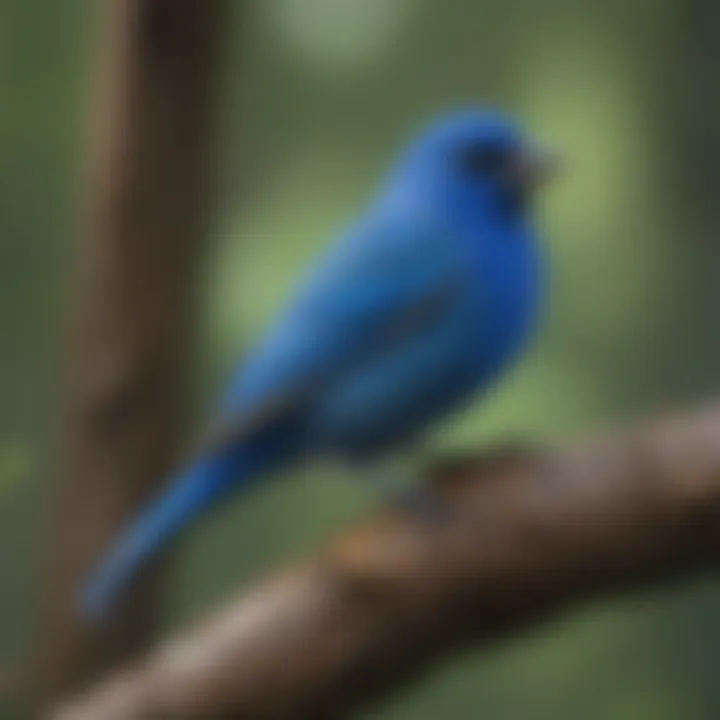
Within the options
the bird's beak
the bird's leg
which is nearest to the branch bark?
the bird's leg

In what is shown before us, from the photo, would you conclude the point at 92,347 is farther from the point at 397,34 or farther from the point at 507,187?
the point at 397,34

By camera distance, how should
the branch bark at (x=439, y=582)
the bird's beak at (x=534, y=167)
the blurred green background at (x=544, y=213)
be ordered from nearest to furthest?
the branch bark at (x=439, y=582) → the bird's beak at (x=534, y=167) → the blurred green background at (x=544, y=213)

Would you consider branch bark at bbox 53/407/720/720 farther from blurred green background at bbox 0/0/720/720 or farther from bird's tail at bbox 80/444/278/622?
blurred green background at bbox 0/0/720/720

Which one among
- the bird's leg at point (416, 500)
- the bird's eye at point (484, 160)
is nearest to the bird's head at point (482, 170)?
the bird's eye at point (484, 160)

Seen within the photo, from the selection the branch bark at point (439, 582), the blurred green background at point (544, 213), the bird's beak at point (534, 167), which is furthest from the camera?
the blurred green background at point (544, 213)

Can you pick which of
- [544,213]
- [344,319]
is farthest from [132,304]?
[544,213]

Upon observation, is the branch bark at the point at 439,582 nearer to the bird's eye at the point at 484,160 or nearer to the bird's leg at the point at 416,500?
the bird's leg at the point at 416,500

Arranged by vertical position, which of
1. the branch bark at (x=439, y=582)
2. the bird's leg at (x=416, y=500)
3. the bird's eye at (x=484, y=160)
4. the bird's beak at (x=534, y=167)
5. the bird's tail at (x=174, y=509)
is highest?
the bird's eye at (x=484, y=160)
